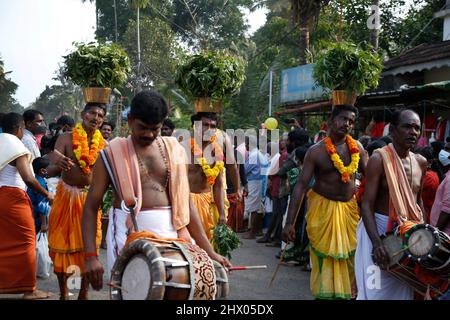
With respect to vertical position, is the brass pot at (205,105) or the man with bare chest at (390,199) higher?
the brass pot at (205,105)

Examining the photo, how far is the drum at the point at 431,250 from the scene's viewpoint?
190 inches

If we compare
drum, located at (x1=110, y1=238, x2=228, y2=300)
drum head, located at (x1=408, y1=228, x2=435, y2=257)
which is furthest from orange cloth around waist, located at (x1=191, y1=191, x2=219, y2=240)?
drum, located at (x1=110, y1=238, x2=228, y2=300)

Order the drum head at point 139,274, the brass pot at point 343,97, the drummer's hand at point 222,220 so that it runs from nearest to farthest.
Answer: the drum head at point 139,274 → the brass pot at point 343,97 → the drummer's hand at point 222,220

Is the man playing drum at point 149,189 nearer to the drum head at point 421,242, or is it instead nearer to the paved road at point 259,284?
the drum head at point 421,242

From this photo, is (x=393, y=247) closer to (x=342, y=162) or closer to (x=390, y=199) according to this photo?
(x=390, y=199)

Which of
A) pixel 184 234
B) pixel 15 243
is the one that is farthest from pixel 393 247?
pixel 15 243

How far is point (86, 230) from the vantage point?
4.12 meters

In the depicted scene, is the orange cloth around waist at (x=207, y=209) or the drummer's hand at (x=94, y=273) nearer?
the drummer's hand at (x=94, y=273)

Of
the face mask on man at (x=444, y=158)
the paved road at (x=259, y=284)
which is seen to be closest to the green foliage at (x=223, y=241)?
the paved road at (x=259, y=284)

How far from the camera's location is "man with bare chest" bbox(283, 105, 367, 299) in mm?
6461

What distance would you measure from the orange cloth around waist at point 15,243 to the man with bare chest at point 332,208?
9.42 ft

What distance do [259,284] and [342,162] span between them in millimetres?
2556

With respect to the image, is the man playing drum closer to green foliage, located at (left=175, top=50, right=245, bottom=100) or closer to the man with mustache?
the man with mustache

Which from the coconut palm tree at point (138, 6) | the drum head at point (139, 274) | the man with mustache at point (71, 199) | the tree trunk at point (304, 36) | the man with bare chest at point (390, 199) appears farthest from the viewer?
the coconut palm tree at point (138, 6)
